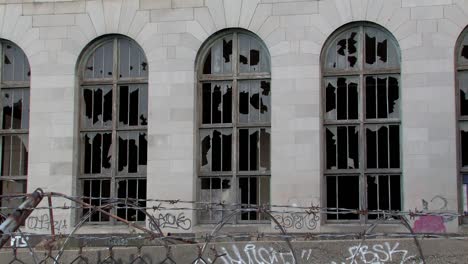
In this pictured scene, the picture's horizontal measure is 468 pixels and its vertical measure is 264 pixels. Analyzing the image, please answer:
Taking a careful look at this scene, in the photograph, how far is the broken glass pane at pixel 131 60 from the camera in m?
22.5

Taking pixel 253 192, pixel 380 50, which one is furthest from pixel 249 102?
pixel 380 50

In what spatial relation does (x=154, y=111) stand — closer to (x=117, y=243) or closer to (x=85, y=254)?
(x=117, y=243)

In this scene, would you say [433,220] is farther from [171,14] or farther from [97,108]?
[97,108]

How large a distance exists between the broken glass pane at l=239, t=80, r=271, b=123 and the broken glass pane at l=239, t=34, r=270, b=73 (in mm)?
431

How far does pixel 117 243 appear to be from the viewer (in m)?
20.3

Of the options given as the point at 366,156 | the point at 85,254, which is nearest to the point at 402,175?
the point at 366,156

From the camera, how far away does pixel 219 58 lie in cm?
2217

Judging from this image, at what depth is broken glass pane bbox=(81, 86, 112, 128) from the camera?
22.6 m


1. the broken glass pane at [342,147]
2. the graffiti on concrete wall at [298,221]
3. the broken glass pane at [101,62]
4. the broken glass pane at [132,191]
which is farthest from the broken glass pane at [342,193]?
the broken glass pane at [101,62]

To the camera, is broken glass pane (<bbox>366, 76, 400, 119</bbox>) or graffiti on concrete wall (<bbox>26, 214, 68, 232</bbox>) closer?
broken glass pane (<bbox>366, 76, 400, 119</bbox>)

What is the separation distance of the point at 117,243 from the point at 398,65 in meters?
9.49

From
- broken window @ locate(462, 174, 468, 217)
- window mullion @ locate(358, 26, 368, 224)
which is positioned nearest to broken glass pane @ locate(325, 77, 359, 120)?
window mullion @ locate(358, 26, 368, 224)

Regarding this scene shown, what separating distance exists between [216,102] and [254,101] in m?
1.16

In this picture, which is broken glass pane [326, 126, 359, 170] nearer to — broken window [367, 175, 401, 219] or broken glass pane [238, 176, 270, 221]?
broken window [367, 175, 401, 219]
